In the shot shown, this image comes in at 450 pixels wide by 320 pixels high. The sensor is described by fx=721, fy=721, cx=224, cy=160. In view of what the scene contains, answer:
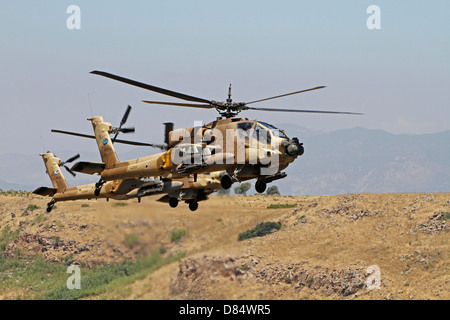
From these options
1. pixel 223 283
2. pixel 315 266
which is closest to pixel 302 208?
pixel 315 266

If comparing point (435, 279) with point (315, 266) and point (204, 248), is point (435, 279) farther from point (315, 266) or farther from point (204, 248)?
point (204, 248)

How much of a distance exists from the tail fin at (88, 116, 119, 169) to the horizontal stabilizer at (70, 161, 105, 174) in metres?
0.53

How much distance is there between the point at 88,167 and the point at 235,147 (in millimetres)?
11407

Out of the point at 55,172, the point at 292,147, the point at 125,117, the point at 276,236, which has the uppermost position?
the point at 125,117

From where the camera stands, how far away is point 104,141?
4703 cm

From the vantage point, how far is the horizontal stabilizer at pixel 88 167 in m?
43.3

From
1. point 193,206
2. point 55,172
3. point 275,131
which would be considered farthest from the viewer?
point 55,172

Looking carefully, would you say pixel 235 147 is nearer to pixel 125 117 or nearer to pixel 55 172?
pixel 125 117

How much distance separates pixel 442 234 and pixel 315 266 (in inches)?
565

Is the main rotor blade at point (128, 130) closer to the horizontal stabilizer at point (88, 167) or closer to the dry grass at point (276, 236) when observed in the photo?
the horizontal stabilizer at point (88, 167)

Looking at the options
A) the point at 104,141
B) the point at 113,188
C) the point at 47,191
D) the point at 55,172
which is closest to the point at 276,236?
the point at 55,172

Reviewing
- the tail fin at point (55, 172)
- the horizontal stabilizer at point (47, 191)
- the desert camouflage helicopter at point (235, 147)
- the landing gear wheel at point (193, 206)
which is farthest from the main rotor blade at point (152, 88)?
the horizontal stabilizer at point (47, 191)

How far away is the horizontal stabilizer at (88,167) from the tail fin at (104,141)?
53 centimetres

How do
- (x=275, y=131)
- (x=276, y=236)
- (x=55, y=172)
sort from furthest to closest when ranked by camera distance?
(x=276, y=236) → (x=55, y=172) → (x=275, y=131)
